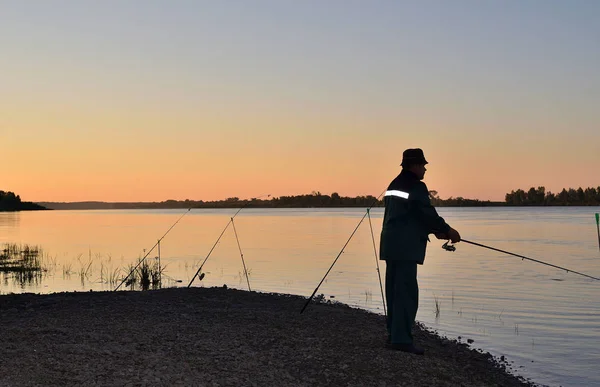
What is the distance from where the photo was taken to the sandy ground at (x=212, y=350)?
6625 mm

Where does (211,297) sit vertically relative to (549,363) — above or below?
above

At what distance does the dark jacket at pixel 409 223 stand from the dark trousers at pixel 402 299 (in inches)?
6.2

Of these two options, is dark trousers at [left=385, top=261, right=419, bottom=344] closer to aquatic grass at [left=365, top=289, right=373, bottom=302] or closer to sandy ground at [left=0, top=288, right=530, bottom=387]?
sandy ground at [left=0, top=288, right=530, bottom=387]

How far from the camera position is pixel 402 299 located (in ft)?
26.3

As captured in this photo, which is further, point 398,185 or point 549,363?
point 549,363

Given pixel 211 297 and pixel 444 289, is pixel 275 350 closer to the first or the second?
pixel 211 297

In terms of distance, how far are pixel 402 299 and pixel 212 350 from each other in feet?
8.01

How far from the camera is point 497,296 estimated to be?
59.6 feet

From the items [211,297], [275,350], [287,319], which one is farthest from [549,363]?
[211,297]

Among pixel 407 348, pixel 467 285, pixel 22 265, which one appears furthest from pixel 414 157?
pixel 22 265

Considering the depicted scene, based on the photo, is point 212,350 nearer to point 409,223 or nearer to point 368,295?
point 409,223

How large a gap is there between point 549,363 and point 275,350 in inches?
204

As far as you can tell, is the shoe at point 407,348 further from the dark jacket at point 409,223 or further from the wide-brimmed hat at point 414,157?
the wide-brimmed hat at point 414,157

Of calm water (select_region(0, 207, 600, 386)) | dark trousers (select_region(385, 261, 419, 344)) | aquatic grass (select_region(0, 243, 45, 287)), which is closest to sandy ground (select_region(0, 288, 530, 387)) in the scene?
dark trousers (select_region(385, 261, 419, 344))
